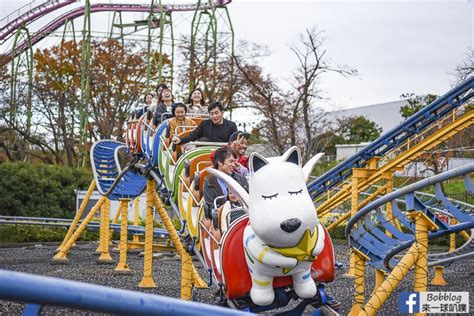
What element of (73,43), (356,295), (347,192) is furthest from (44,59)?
(356,295)

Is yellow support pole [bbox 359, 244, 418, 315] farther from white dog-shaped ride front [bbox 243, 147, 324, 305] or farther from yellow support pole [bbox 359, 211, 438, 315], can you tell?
white dog-shaped ride front [bbox 243, 147, 324, 305]

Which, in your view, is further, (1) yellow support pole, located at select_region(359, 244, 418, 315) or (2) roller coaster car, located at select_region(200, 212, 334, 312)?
(1) yellow support pole, located at select_region(359, 244, 418, 315)

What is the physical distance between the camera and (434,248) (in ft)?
59.8

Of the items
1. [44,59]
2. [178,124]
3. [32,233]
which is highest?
[44,59]

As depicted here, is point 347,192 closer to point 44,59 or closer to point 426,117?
point 426,117

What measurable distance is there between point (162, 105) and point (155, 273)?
3475 mm

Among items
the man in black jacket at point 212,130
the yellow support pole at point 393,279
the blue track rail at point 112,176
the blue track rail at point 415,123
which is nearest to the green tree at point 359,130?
the blue track rail at point 112,176

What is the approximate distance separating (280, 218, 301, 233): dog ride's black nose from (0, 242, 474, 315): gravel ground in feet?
11.3

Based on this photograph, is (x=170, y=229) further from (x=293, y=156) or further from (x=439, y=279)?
(x=293, y=156)

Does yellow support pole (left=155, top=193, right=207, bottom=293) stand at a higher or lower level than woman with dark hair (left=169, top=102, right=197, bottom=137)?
lower

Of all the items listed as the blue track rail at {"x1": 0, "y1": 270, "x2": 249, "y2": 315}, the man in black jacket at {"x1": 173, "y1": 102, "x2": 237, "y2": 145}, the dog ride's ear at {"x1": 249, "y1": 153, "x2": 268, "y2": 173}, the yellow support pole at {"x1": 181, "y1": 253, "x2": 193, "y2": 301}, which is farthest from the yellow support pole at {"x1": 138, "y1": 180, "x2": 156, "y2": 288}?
the blue track rail at {"x1": 0, "y1": 270, "x2": 249, "y2": 315}

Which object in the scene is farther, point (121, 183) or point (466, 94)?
point (121, 183)

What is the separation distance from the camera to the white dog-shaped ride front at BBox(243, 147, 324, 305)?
525 cm

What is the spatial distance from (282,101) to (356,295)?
69.4ft
